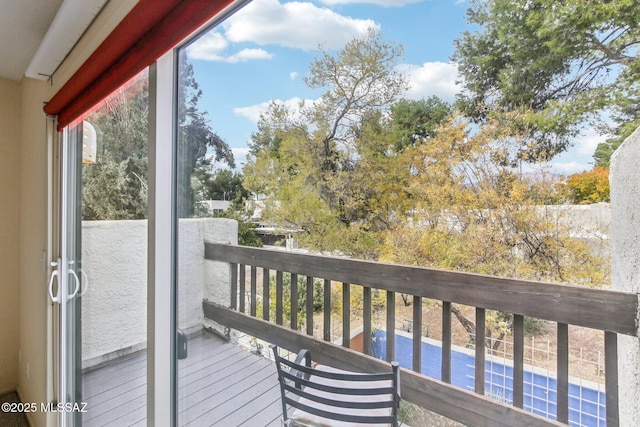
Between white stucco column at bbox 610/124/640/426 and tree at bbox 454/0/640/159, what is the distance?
0.08 metres

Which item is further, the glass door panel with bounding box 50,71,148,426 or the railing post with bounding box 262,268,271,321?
the glass door panel with bounding box 50,71,148,426

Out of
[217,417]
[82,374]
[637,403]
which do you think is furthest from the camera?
[82,374]

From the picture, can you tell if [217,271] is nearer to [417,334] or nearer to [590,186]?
[417,334]

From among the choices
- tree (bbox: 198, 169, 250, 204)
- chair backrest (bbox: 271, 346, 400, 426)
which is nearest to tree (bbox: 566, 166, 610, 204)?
chair backrest (bbox: 271, 346, 400, 426)

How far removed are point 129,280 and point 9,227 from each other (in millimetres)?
2082

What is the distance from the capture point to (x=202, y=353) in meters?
1.07

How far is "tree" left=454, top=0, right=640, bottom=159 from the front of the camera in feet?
1.50

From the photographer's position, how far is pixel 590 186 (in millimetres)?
485

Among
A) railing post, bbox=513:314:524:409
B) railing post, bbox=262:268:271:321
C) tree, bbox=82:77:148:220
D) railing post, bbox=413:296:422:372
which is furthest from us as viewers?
tree, bbox=82:77:148:220

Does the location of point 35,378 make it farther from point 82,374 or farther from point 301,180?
point 301,180

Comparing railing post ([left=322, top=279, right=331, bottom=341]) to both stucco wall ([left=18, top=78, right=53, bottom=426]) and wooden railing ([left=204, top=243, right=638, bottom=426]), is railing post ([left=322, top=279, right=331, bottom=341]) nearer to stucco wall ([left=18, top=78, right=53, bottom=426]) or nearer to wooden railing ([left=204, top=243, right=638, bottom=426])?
wooden railing ([left=204, top=243, right=638, bottom=426])

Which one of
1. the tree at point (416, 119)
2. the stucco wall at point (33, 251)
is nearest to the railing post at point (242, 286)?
the tree at point (416, 119)

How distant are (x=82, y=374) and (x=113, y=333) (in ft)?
1.66

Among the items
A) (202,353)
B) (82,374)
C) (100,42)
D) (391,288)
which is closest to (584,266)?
(391,288)
